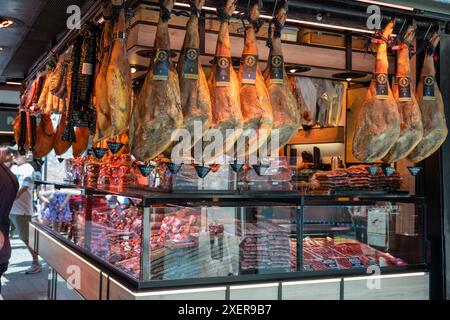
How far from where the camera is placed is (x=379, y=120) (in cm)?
279

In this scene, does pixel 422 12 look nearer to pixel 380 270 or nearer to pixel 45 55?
pixel 380 270

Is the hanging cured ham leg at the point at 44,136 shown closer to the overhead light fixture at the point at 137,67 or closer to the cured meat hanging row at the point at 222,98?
the overhead light fixture at the point at 137,67

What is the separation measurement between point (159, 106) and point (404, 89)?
59.8 inches

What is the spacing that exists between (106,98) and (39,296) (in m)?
4.95

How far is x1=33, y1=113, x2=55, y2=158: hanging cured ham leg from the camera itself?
4660 mm

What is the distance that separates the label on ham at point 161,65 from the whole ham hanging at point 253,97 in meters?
0.42

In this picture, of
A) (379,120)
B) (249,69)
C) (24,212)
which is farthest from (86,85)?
(24,212)

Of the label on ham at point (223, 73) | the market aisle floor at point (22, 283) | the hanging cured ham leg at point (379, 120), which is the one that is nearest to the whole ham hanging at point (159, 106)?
the label on ham at point (223, 73)

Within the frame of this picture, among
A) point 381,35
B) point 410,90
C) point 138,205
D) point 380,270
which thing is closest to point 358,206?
point 380,270

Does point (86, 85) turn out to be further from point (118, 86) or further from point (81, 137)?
point (81, 137)

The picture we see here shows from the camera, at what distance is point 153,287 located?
2840mm

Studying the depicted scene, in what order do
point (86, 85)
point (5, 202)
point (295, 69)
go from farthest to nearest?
point (5, 202), point (295, 69), point (86, 85)

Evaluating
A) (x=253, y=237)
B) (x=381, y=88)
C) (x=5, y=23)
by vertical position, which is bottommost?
(x=253, y=237)

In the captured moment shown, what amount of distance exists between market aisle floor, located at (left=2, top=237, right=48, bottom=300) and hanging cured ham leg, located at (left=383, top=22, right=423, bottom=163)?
197 inches
